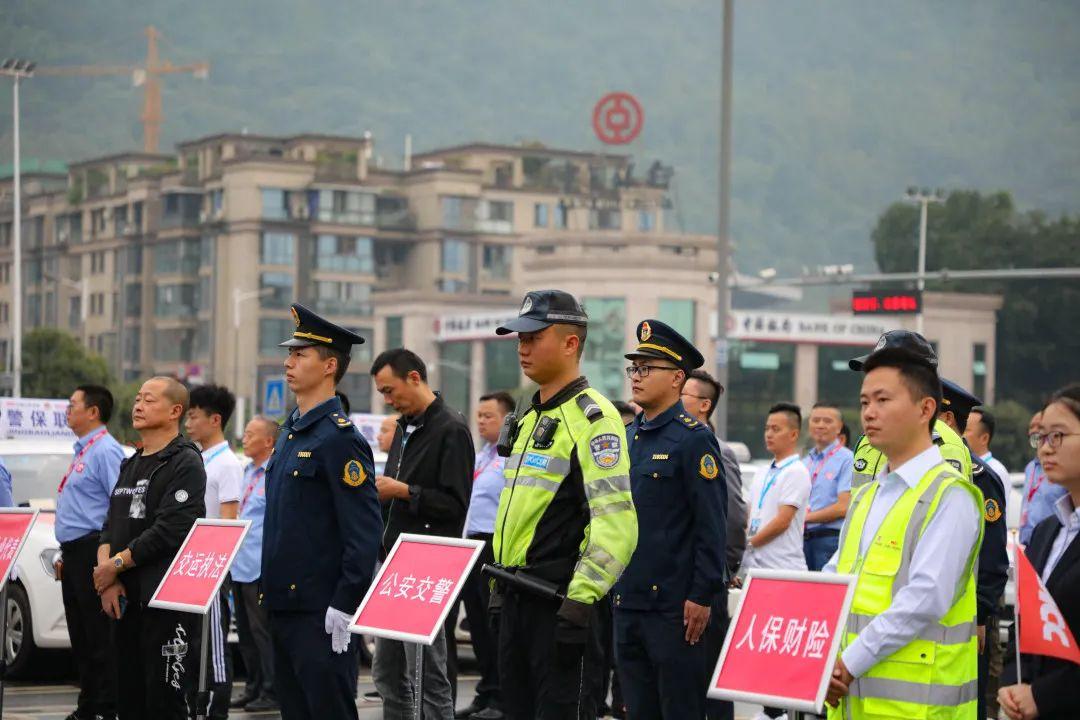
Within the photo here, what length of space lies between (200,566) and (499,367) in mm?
92842

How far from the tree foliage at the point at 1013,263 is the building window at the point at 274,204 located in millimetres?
45992

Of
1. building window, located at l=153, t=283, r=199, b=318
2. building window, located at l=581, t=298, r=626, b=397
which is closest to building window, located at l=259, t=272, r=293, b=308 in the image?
building window, located at l=153, t=283, r=199, b=318

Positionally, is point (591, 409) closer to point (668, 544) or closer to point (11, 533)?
point (668, 544)

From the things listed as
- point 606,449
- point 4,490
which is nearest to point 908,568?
point 606,449

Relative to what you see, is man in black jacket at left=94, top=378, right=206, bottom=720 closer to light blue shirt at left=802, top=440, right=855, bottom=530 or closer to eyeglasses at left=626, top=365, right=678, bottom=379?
eyeglasses at left=626, top=365, right=678, bottom=379

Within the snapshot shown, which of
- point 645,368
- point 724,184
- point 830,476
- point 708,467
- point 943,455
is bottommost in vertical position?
point 830,476

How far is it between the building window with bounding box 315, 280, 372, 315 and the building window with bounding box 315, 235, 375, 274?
4.13 feet

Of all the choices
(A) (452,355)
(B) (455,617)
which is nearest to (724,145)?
(B) (455,617)

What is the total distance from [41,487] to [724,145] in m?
14.7

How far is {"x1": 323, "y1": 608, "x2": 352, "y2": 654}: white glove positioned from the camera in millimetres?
6703

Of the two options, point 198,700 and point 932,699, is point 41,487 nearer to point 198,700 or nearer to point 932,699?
point 198,700

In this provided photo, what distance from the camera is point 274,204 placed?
123 m

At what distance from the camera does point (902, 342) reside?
5668 mm

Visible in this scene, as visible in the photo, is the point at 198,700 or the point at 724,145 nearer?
the point at 198,700
